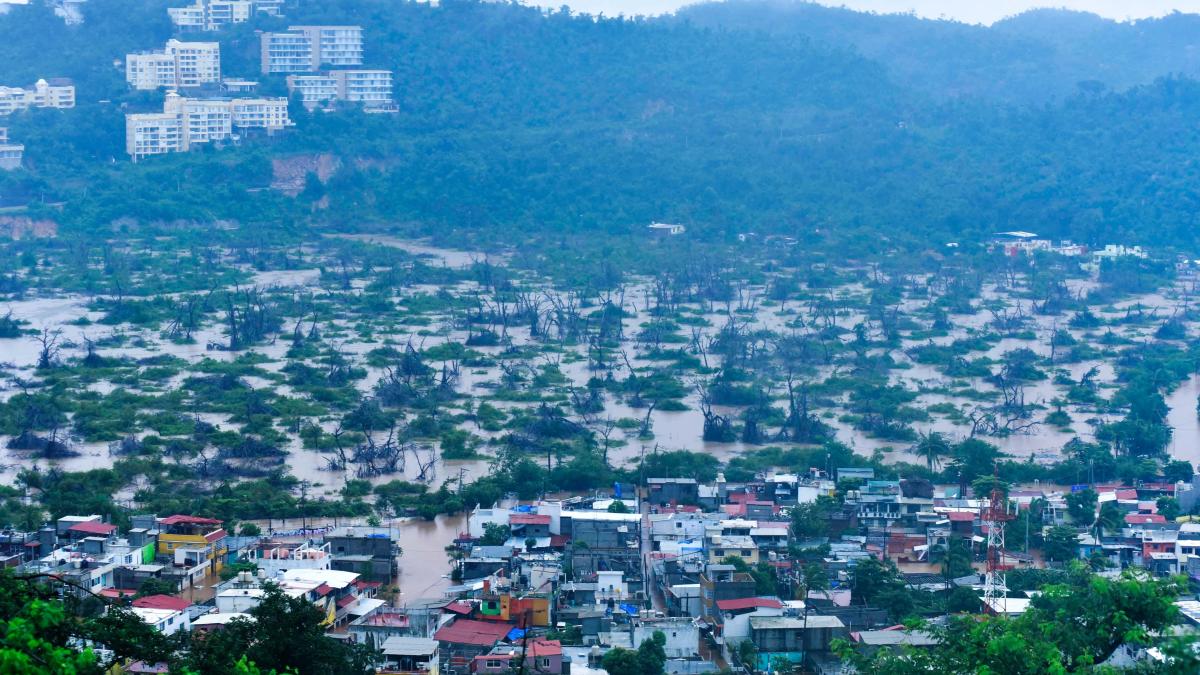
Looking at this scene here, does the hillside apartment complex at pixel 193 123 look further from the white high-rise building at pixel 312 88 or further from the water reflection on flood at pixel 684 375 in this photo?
the water reflection on flood at pixel 684 375

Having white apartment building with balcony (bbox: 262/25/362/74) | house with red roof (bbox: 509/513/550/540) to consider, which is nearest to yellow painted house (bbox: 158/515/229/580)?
house with red roof (bbox: 509/513/550/540)

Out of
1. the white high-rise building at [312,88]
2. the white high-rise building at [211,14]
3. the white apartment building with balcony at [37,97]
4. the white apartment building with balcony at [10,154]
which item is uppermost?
the white high-rise building at [211,14]

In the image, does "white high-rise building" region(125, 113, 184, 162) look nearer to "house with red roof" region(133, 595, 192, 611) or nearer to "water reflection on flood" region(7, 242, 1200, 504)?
"water reflection on flood" region(7, 242, 1200, 504)

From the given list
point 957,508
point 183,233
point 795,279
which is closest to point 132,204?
point 183,233

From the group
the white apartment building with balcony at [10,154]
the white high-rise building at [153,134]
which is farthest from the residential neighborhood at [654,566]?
the white high-rise building at [153,134]

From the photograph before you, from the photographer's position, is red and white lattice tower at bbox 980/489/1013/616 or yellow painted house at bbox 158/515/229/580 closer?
red and white lattice tower at bbox 980/489/1013/616

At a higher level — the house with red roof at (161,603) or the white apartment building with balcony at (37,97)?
the white apartment building with balcony at (37,97)
